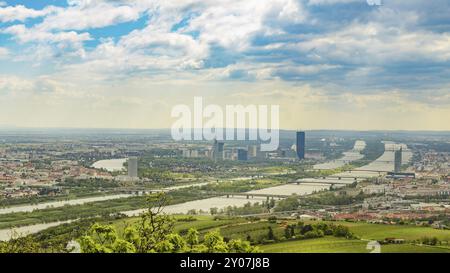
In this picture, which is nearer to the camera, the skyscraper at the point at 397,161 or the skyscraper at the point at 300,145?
the skyscraper at the point at 300,145

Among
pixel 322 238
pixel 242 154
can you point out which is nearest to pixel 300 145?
pixel 242 154

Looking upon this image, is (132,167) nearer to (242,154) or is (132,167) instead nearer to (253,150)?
(242,154)

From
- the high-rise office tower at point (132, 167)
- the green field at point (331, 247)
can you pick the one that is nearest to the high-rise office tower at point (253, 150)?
the high-rise office tower at point (132, 167)

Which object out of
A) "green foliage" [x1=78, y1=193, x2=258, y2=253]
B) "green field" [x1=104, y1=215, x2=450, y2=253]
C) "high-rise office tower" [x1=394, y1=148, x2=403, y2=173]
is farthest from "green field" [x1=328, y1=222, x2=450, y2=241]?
"high-rise office tower" [x1=394, y1=148, x2=403, y2=173]

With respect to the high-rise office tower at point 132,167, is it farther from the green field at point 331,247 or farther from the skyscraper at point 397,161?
the skyscraper at point 397,161

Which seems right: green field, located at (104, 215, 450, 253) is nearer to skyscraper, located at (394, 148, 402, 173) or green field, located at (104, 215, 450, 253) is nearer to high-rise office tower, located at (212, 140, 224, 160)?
high-rise office tower, located at (212, 140, 224, 160)

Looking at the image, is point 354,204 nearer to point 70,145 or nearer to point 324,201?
point 324,201

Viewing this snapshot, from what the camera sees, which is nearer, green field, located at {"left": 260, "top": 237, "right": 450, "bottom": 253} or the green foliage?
the green foliage
